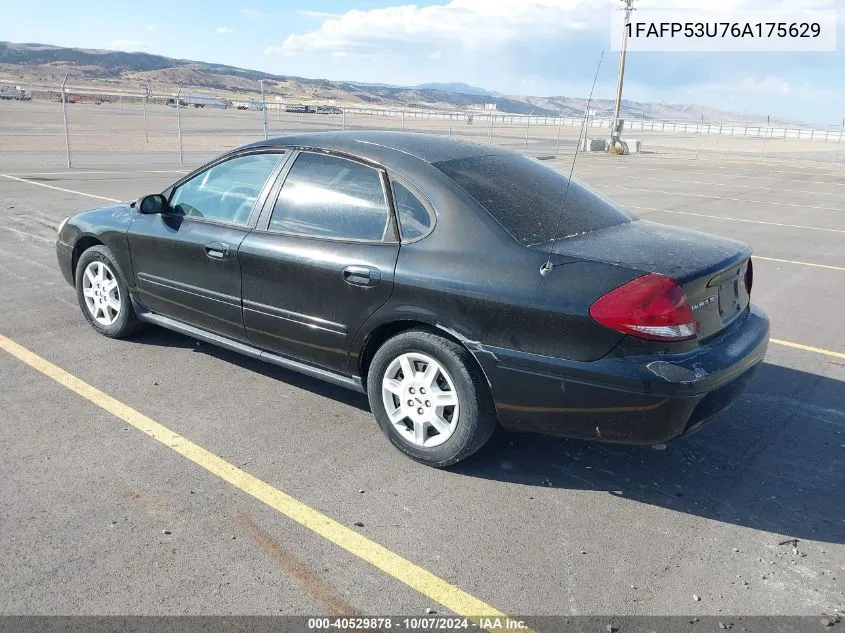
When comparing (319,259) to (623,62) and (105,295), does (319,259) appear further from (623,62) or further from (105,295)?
(623,62)

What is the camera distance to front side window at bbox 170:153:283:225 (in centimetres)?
440

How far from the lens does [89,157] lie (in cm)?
2103

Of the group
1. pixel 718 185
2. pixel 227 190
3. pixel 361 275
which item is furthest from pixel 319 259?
pixel 718 185

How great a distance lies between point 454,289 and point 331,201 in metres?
1.00

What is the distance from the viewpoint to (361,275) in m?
3.74

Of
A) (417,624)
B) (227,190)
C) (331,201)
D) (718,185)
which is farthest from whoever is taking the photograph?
(718,185)

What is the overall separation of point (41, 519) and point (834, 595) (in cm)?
319

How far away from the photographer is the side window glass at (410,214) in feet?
12.1

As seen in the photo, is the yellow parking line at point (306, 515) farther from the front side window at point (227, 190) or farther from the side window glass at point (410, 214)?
the side window glass at point (410, 214)

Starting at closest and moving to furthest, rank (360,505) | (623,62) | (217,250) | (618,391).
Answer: (618,391), (360,505), (217,250), (623,62)

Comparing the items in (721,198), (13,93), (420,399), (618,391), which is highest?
(13,93)

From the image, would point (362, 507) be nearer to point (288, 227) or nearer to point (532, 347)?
point (532, 347)

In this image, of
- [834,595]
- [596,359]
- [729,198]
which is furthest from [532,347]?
[729,198]

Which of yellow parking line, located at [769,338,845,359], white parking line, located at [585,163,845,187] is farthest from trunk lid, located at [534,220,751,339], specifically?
white parking line, located at [585,163,845,187]
